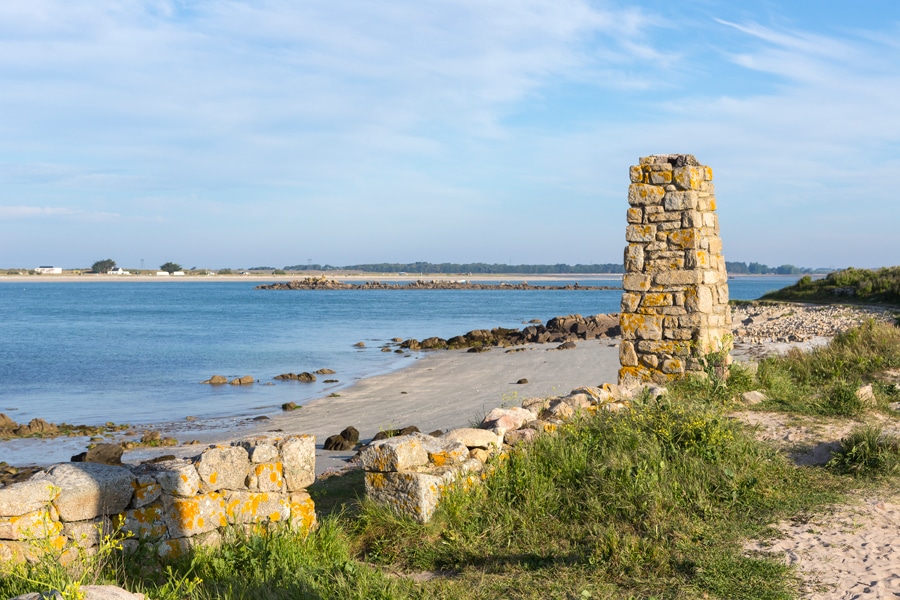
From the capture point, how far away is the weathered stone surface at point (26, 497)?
5.01 m

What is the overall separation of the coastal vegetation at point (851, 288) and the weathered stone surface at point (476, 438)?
2552cm

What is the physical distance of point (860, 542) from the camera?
5.67m

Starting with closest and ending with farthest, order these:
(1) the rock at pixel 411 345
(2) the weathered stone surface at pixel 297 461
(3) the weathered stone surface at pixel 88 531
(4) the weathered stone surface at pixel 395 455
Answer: (3) the weathered stone surface at pixel 88 531
(2) the weathered stone surface at pixel 297 461
(4) the weathered stone surface at pixel 395 455
(1) the rock at pixel 411 345

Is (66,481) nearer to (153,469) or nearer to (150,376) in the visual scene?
(153,469)

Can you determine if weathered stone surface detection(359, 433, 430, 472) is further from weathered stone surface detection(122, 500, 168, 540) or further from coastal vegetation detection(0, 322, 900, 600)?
weathered stone surface detection(122, 500, 168, 540)

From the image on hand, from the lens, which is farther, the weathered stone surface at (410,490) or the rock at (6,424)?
the rock at (6,424)

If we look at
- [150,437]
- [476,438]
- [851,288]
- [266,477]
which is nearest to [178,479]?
[266,477]

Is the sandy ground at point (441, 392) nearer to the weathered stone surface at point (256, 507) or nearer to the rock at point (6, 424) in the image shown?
the rock at point (6, 424)

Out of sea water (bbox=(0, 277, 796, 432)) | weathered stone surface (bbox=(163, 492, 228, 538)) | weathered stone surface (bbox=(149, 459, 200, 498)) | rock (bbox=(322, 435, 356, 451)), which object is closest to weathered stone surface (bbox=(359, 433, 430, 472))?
weathered stone surface (bbox=(163, 492, 228, 538))

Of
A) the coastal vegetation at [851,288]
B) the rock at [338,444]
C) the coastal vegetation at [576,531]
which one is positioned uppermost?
the coastal vegetation at [851,288]

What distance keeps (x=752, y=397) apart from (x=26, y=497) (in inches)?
328

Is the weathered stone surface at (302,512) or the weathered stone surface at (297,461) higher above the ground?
the weathered stone surface at (297,461)

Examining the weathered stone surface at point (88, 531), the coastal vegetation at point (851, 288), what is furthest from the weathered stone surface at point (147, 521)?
the coastal vegetation at point (851, 288)

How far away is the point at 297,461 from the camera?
6.29 metres
